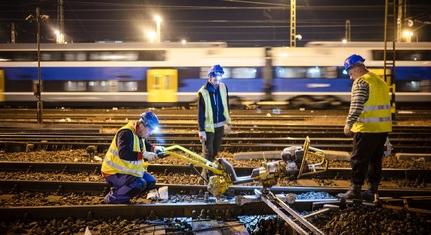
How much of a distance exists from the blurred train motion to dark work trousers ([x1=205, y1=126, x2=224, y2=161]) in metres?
16.9

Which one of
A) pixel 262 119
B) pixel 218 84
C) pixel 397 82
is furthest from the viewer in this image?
pixel 397 82

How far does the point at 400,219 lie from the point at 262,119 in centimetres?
1305

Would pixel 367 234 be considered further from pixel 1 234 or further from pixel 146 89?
pixel 146 89

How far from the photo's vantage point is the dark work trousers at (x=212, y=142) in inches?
300

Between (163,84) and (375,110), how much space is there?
1927cm

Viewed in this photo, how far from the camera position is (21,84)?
25.9 meters

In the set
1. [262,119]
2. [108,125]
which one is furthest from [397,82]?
[108,125]

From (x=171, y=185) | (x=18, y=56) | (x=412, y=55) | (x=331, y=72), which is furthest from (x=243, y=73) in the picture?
(x=171, y=185)

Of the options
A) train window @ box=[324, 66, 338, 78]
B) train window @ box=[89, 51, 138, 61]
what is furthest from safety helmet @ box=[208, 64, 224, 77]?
train window @ box=[89, 51, 138, 61]

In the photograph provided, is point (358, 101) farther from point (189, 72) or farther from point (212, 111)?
point (189, 72)

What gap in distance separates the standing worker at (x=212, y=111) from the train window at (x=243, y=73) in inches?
664

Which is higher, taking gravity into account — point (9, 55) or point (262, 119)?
point (9, 55)

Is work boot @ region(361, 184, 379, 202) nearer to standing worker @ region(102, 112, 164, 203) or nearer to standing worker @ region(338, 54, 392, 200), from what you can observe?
standing worker @ region(338, 54, 392, 200)

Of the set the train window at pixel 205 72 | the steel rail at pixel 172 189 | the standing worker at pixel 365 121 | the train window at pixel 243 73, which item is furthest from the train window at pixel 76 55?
the standing worker at pixel 365 121
